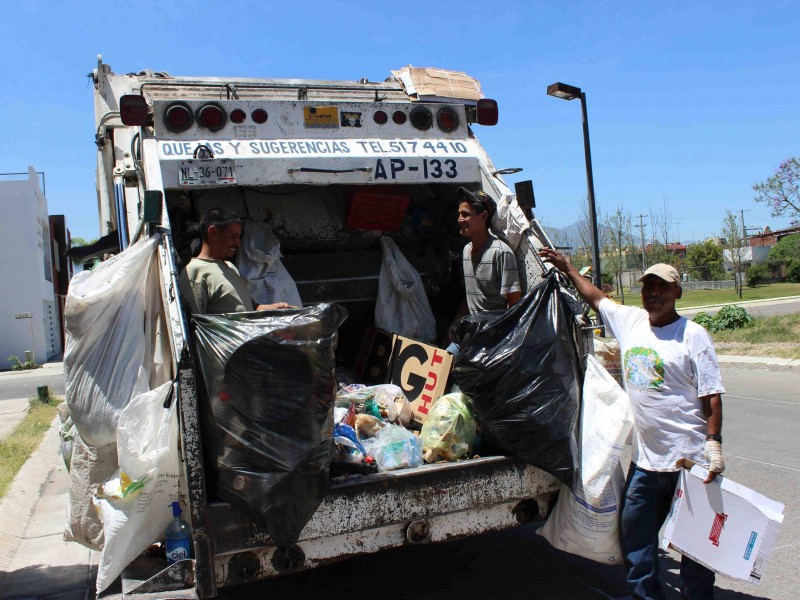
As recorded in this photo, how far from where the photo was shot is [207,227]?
12.0 ft

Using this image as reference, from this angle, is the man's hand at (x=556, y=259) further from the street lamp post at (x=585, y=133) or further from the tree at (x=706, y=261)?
the tree at (x=706, y=261)

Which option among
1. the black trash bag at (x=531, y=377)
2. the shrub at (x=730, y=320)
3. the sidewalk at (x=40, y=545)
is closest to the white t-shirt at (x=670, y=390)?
the black trash bag at (x=531, y=377)

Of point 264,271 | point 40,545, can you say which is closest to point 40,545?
point 40,545

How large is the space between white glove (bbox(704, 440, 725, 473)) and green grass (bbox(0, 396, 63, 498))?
5141 mm

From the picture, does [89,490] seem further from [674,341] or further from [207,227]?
[674,341]

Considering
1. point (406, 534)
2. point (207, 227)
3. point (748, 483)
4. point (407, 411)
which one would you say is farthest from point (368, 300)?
point (748, 483)

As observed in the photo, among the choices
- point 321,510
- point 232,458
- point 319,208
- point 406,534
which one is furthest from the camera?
point 319,208

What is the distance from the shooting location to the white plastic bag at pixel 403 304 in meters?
4.93

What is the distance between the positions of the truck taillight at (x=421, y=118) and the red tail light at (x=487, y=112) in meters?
0.35

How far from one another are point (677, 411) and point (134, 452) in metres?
2.17

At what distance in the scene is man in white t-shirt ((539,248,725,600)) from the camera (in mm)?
3096

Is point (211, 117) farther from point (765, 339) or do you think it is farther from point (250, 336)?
point (765, 339)

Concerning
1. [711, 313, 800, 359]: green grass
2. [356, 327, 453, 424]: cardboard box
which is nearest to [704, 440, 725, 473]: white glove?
[356, 327, 453, 424]: cardboard box

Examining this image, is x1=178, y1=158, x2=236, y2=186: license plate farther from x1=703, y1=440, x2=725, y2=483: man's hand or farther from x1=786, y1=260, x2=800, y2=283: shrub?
x1=786, y1=260, x2=800, y2=283: shrub
